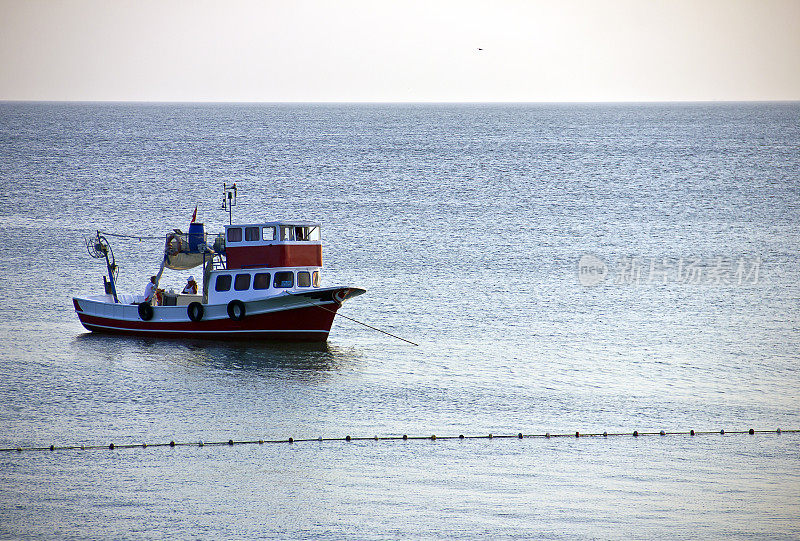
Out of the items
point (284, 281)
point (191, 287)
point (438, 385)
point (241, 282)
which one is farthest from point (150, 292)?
point (438, 385)

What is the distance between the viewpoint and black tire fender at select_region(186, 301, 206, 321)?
44.1 m

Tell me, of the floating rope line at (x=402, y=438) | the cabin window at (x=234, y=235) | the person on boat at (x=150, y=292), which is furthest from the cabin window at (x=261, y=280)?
the floating rope line at (x=402, y=438)

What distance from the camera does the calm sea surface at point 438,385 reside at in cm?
2256

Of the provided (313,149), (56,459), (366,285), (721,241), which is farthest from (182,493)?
(313,149)

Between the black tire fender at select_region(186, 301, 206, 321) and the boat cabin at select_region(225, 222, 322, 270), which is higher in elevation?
the boat cabin at select_region(225, 222, 322, 270)

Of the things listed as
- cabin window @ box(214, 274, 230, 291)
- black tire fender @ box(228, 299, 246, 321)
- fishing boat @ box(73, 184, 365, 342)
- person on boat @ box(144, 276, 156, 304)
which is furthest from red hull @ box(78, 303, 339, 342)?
cabin window @ box(214, 274, 230, 291)

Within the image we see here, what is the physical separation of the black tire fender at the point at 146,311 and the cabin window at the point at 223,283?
122 inches

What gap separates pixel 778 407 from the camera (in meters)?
32.2

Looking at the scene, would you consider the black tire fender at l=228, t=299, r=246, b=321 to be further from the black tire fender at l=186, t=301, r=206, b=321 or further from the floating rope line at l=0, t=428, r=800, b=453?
the floating rope line at l=0, t=428, r=800, b=453

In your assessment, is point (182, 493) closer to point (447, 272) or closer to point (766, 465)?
→ point (766, 465)

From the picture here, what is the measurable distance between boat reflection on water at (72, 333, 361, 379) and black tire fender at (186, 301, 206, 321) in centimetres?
106

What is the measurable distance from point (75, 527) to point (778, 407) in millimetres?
21679

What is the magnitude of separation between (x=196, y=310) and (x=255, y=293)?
107 inches

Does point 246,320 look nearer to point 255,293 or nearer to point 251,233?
point 255,293
